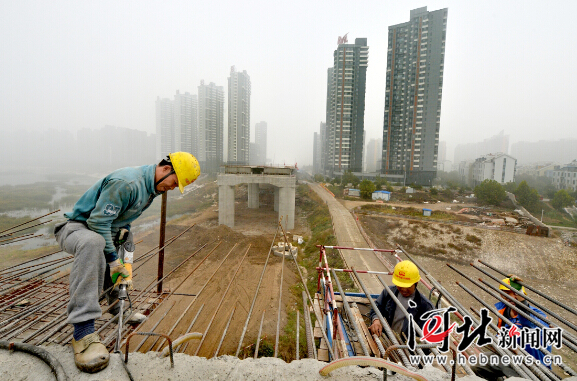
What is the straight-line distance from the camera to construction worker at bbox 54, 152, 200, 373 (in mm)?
1622

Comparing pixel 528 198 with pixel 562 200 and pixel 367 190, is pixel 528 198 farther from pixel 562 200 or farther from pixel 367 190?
pixel 367 190

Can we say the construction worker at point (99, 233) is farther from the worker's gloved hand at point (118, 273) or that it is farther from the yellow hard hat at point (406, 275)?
the yellow hard hat at point (406, 275)

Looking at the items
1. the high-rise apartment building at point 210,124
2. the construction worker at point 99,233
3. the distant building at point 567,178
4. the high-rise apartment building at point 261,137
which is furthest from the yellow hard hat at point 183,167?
the high-rise apartment building at point 261,137

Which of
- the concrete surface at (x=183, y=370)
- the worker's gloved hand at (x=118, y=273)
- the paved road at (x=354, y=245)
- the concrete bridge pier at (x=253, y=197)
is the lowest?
the paved road at (x=354, y=245)

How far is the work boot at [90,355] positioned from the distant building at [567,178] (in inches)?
2207

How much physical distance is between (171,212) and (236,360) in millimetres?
28307

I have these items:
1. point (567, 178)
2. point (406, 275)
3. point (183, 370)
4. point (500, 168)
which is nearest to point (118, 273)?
point (183, 370)

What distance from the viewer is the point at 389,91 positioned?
41.2 metres

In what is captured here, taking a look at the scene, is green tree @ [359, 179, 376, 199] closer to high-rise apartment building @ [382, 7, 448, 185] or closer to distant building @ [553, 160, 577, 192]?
high-rise apartment building @ [382, 7, 448, 185]

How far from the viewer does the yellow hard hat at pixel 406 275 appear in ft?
9.78

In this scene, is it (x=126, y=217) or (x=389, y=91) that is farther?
(x=389, y=91)

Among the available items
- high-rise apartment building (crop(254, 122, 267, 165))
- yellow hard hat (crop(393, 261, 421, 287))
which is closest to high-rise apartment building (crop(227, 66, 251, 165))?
high-rise apartment building (crop(254, 122, 267, 165))

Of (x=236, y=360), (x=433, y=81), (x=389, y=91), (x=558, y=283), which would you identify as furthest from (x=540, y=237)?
(x=389, y=91)

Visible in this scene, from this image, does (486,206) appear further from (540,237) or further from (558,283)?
(558,283)
